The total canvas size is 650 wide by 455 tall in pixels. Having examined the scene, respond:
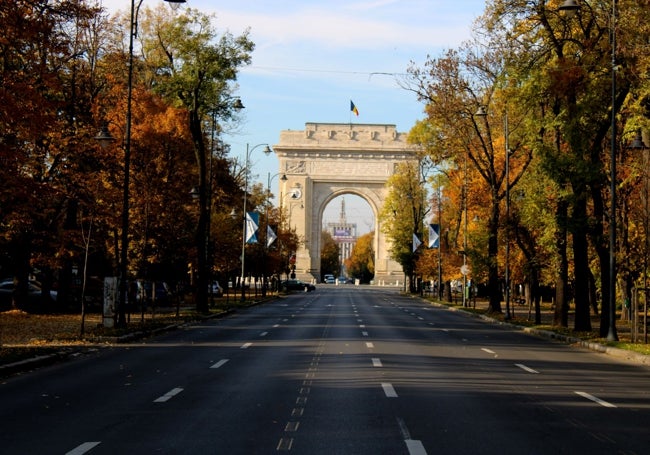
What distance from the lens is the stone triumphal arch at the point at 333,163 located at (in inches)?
4840

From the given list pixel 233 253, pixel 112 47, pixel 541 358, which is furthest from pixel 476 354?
pixel 233 253

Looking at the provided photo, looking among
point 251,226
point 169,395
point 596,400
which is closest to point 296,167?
point 251,226

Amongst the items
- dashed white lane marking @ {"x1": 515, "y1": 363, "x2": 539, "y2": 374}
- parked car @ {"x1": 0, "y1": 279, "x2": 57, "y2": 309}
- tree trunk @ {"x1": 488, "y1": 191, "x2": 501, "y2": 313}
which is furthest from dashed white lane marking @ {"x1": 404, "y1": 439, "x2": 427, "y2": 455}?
parked car @ {"x1": 0, "y1": 279, "x2": 57, "y2": 309}

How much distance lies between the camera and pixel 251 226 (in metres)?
55.7

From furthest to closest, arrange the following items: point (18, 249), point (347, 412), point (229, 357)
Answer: point (18, 249)
point (229, 357)
point (347, 412)

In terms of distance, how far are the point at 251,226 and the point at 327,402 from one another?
143 feet

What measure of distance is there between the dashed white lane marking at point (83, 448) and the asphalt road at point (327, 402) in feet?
0.04

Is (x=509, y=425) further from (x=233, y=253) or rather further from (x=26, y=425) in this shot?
(x=233, y=253)

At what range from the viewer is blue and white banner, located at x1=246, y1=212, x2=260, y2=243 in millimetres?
54594

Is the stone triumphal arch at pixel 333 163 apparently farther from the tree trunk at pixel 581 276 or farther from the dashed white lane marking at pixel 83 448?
the dashed white lane marking at pixel 83 448

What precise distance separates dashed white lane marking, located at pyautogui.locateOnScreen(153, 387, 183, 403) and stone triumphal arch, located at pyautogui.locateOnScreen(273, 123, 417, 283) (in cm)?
10752

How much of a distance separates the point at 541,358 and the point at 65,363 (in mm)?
11583

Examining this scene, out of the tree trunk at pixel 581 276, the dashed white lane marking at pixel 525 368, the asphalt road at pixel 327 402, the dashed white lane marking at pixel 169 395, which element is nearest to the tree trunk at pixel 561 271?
the tree trunk at pixel 581 276

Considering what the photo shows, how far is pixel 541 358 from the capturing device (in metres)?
21.3
